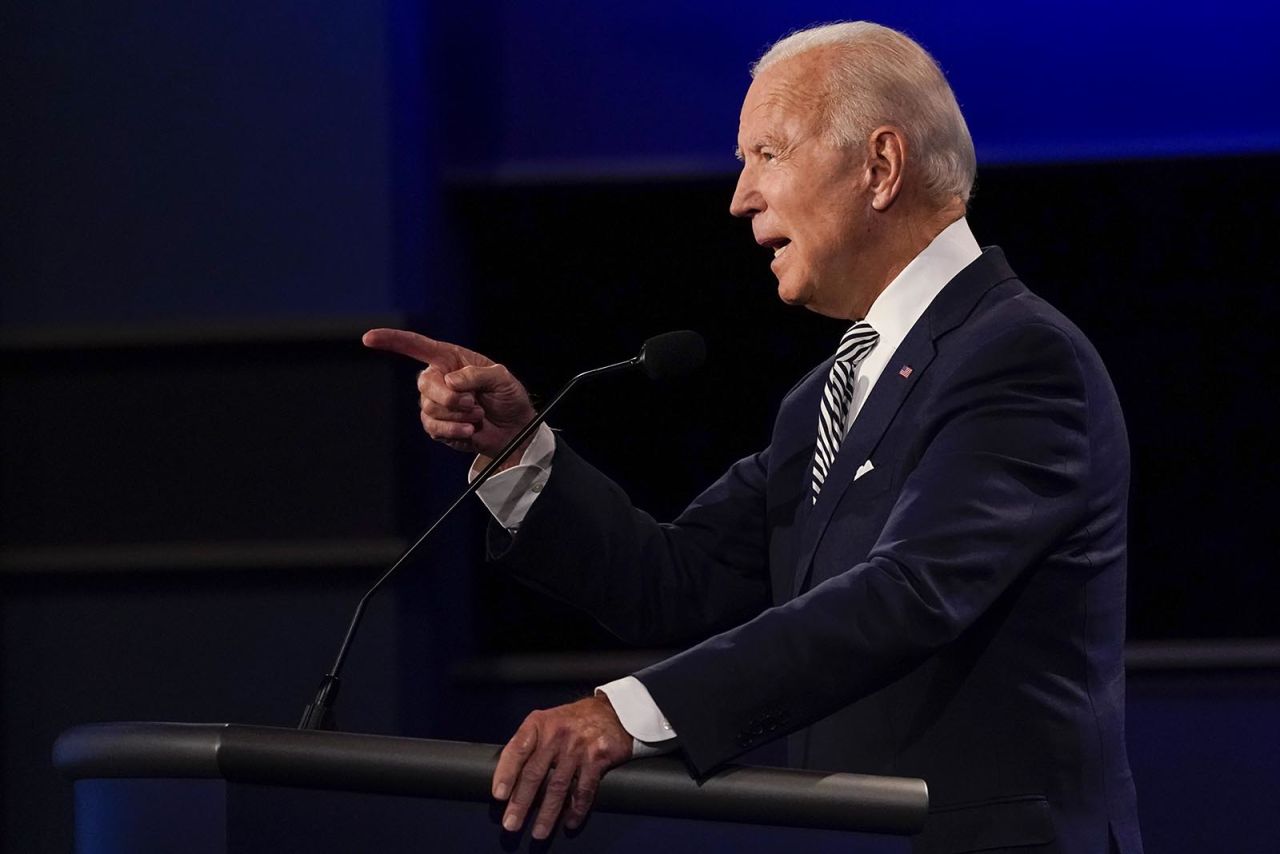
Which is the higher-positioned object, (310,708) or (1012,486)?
(1012,486)

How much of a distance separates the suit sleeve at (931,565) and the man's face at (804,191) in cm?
28

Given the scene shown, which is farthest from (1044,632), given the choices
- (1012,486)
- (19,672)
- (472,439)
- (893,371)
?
(19,672)

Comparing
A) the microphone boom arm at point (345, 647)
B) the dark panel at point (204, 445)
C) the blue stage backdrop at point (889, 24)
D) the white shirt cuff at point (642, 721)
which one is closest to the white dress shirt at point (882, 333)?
the microphone boom arm at point (345, 647)

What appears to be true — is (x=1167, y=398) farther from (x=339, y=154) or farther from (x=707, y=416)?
(x=339, y=154)

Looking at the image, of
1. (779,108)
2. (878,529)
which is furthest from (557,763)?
(779,108)

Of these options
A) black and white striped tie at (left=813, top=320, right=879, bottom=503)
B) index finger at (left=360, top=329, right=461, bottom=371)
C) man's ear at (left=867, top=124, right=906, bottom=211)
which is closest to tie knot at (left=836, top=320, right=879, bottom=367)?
black and white striped tie at (left=813, top=320, right=879, bottom=503)

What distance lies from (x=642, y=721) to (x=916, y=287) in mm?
671

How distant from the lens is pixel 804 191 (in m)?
1.69

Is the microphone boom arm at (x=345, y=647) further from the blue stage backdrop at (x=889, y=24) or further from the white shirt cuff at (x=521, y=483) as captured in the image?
the blue stage backdrop at (x=889, y=24)

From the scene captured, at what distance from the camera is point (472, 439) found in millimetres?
1657

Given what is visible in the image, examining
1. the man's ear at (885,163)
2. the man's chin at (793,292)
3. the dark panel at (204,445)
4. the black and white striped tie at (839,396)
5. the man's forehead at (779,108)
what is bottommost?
the dark panel at (204,445)

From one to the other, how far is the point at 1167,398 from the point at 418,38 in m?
1.53

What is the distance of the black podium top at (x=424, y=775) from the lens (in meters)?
1.06

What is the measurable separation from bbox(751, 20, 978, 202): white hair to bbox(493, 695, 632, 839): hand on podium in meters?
0.79
